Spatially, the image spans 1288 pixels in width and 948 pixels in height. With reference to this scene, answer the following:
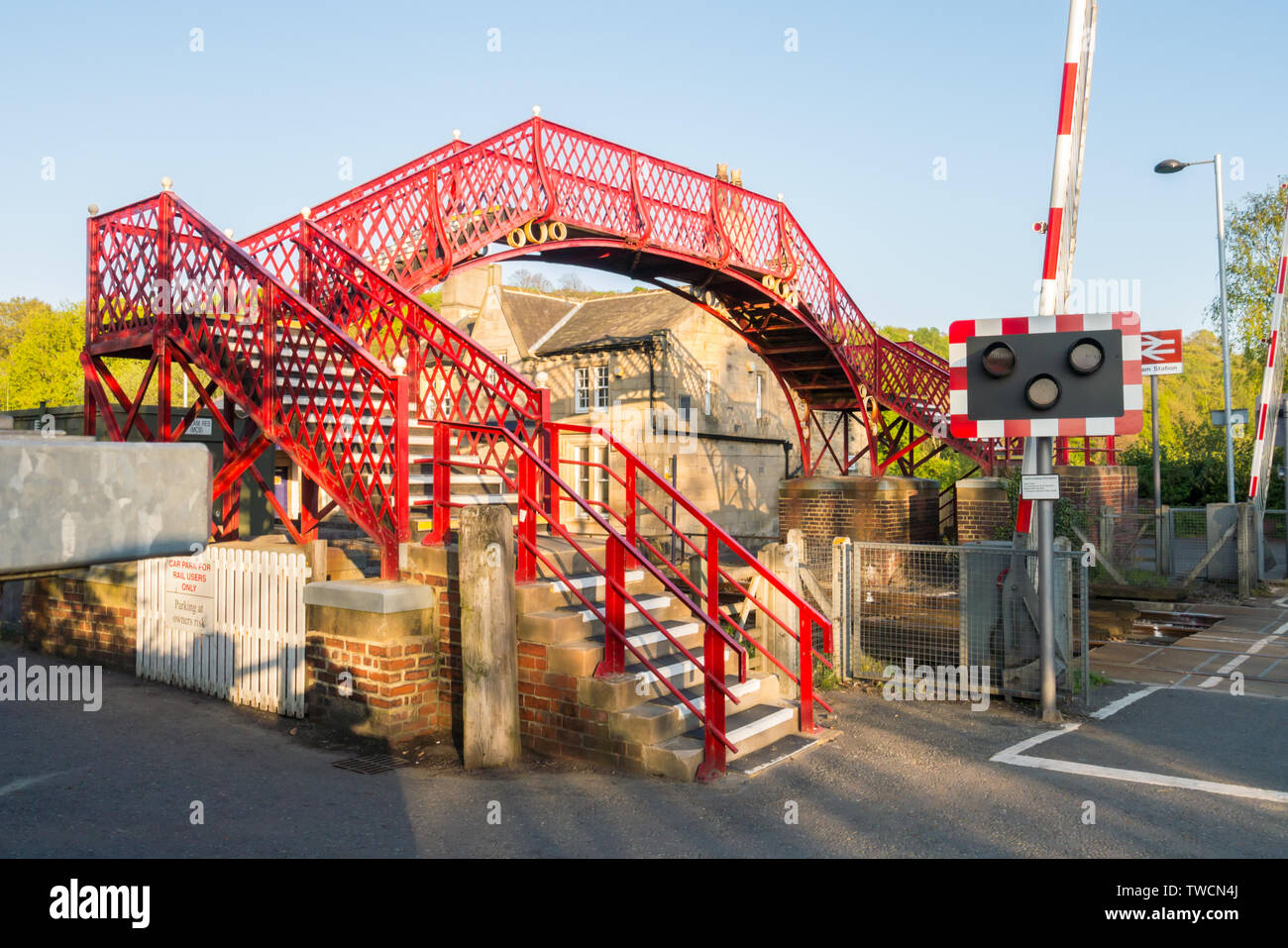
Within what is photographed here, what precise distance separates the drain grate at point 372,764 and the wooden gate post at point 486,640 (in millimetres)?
557

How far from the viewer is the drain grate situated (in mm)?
6723

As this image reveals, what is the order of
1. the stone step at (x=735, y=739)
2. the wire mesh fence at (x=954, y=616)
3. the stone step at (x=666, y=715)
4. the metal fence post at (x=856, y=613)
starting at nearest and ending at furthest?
the stone step at (x=735, y=739) < the stone step at (x=666, y=715) < the wire mesh fence at (x=954, y=616) < the metal fence post at (x=856, y=613)

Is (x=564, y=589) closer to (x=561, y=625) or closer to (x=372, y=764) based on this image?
(x=561, y=625)

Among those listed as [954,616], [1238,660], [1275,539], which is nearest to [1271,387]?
[1238,660]

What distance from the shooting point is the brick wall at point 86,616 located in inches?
391

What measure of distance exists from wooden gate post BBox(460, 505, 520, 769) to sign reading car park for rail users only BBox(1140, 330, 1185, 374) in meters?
15.1

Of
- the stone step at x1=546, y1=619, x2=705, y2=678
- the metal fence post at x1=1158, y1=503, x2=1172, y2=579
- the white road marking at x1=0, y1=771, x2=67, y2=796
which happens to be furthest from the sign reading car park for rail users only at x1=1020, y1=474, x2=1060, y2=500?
the metal fence post at x1=1158, y1=503, x2=1172, y2=579

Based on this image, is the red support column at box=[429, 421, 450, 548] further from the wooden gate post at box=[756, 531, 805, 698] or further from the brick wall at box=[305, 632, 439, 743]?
the wooden gate post at box=[756, 531, 805, 698]

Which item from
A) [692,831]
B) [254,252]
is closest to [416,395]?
[254,252]

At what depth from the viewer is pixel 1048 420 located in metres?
7.55

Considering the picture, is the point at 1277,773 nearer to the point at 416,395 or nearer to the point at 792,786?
the point at 792,786

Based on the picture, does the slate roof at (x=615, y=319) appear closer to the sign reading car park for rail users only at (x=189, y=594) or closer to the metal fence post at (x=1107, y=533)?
the metal fence post at (x=1107, y=533)

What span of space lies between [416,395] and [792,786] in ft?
17.0

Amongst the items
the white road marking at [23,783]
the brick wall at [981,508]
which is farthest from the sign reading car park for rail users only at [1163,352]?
the white road marking at [23,783]
